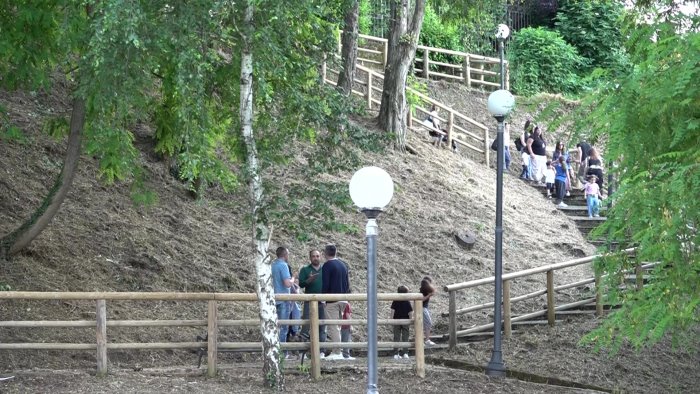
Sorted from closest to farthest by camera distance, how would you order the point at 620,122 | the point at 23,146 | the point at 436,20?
the point at 620,122 → the point at 23,146 → the point at 436,20

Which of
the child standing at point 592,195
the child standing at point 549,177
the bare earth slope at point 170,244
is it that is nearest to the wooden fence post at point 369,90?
the bare earth slope at point 170,244

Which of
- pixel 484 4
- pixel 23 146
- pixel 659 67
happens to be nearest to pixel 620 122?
pixel 659 67

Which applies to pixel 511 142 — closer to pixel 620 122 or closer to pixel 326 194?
pixel 326 194

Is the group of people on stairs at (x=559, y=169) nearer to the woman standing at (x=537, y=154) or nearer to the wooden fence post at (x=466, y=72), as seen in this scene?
the woman standing at (x=537, y=154)

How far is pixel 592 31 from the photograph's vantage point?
4288cm

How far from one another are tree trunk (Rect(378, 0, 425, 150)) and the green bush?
503 inches

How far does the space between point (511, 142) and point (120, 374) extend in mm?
21626

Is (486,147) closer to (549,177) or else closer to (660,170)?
(549,177)

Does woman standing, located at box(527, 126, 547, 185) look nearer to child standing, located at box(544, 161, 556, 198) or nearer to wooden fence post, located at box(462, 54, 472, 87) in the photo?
child standing, located at box(544, 161, 556, 198)

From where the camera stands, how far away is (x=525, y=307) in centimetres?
2170

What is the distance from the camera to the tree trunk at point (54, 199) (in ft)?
55.8

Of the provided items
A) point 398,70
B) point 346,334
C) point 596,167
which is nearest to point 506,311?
point 346,334

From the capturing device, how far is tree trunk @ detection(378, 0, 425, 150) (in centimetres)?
2773

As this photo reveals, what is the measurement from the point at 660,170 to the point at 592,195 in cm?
1705
